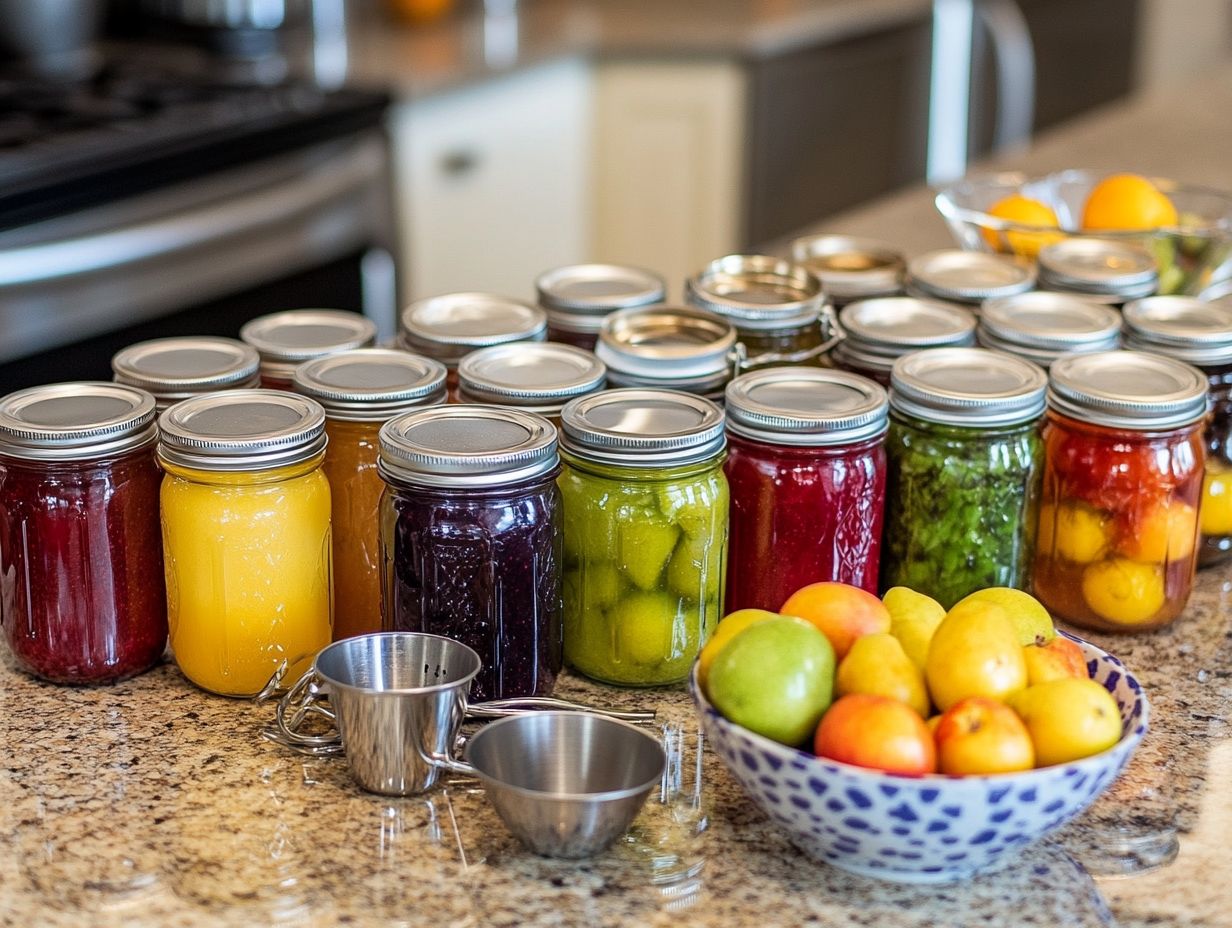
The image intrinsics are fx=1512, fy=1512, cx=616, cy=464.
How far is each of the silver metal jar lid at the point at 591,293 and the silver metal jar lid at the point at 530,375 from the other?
0.32 ft

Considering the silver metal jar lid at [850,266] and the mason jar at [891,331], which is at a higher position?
the silver metal jar lid at [850,266]

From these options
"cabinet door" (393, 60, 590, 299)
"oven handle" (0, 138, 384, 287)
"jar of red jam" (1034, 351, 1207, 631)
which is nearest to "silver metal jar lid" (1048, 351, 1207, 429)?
"jar of red jam" (1034, 351, 1207, 631)

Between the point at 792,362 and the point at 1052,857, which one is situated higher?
the point at 792,362

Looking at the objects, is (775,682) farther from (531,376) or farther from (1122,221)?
(1122,221)

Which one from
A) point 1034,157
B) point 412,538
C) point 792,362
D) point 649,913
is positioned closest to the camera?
point 649,913

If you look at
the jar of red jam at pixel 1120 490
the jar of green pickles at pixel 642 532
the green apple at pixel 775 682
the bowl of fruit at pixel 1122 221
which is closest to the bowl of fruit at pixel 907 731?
the green apple at pixel 775 682

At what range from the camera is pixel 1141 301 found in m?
1.32

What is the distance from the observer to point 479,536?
0.96m

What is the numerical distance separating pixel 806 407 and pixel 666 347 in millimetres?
154

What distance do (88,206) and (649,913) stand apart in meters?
1.54

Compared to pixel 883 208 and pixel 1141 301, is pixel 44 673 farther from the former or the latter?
pixel 883 208

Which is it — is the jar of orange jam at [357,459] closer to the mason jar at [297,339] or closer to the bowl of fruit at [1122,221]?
the mason jar at [297,339]

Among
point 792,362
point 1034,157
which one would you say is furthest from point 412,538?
point 1034,157

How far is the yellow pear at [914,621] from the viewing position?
35.9 inches
